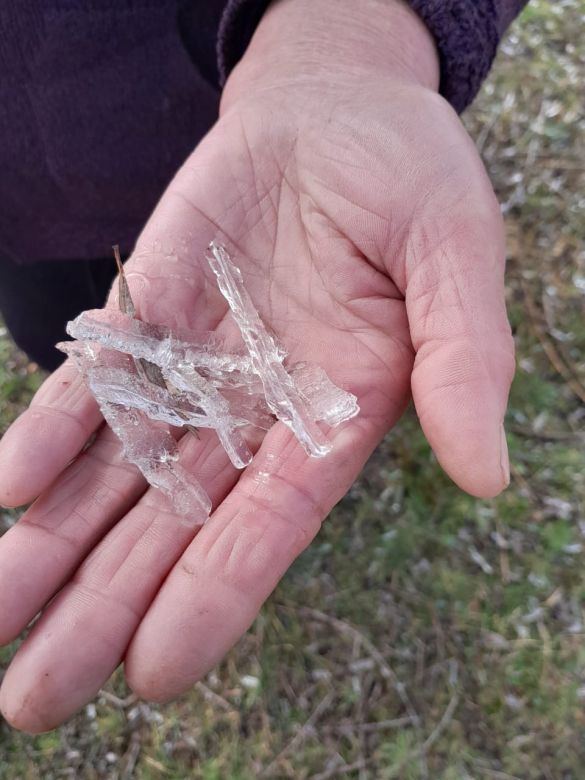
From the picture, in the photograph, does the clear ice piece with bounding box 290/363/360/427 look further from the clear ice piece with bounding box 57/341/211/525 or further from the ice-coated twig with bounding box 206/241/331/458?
the clear ice piece with bounding box 57/341/211/525

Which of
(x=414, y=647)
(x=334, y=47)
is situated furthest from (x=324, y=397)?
(x=414, y=647)

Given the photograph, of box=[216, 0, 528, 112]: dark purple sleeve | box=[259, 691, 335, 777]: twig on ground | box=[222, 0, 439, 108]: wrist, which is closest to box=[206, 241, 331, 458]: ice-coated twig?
box=[222, 0, 439, 108]: wrist

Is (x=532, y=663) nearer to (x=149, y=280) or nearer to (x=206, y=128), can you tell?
(x=149, y=280)

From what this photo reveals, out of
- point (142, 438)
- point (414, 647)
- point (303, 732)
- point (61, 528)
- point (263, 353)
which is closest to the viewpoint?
point (61, 528)

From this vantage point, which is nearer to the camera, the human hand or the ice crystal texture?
the human hand

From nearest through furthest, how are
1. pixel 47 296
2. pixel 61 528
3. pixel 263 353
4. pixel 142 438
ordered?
pixel 61 528
pixel 142 438
pixel 263 353
pixel 47 296

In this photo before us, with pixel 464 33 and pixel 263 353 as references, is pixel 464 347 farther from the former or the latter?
pixel 464 33
